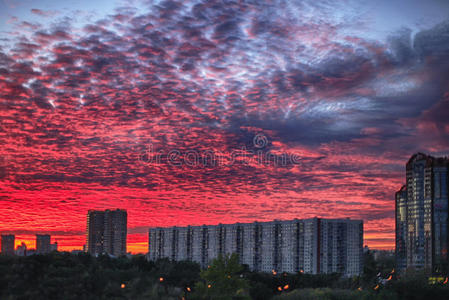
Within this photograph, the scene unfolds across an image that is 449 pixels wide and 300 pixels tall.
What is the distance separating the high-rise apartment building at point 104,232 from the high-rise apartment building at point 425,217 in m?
75.5

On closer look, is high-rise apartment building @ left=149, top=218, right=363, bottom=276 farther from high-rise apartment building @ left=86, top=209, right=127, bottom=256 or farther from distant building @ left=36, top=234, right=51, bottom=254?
distant building @ left=36, top=234, right=51, bottom=254

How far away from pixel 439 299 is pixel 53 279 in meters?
36.8

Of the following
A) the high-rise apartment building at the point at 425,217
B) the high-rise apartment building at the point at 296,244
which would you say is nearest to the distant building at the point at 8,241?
the high-rise apartment building at the point at 296,244

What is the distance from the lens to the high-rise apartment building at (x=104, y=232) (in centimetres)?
14262

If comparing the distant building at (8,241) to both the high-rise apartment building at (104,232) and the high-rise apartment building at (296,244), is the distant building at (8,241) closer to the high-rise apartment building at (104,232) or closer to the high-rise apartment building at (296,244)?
the high-rise apartment building at (104,232)

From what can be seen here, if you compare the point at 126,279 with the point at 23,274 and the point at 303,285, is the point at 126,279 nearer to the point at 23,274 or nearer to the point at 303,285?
the point at 23,274

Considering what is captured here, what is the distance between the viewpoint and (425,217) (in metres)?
93.8

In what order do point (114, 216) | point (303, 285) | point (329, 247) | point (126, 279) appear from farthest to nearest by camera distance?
point (114, 216)
point (329, 247)
point (303, 285)
point (126, 279)

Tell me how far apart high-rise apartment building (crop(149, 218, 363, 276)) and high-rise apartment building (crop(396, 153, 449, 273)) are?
1338 centimetres

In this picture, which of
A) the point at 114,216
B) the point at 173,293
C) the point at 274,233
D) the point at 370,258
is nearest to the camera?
the point at 173,293

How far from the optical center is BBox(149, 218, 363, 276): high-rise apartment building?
8331cm

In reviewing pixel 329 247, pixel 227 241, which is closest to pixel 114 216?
pixel 227 241

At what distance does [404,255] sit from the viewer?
98.1 meters

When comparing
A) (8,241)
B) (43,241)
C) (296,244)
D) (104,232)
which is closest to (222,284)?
(296,244)
